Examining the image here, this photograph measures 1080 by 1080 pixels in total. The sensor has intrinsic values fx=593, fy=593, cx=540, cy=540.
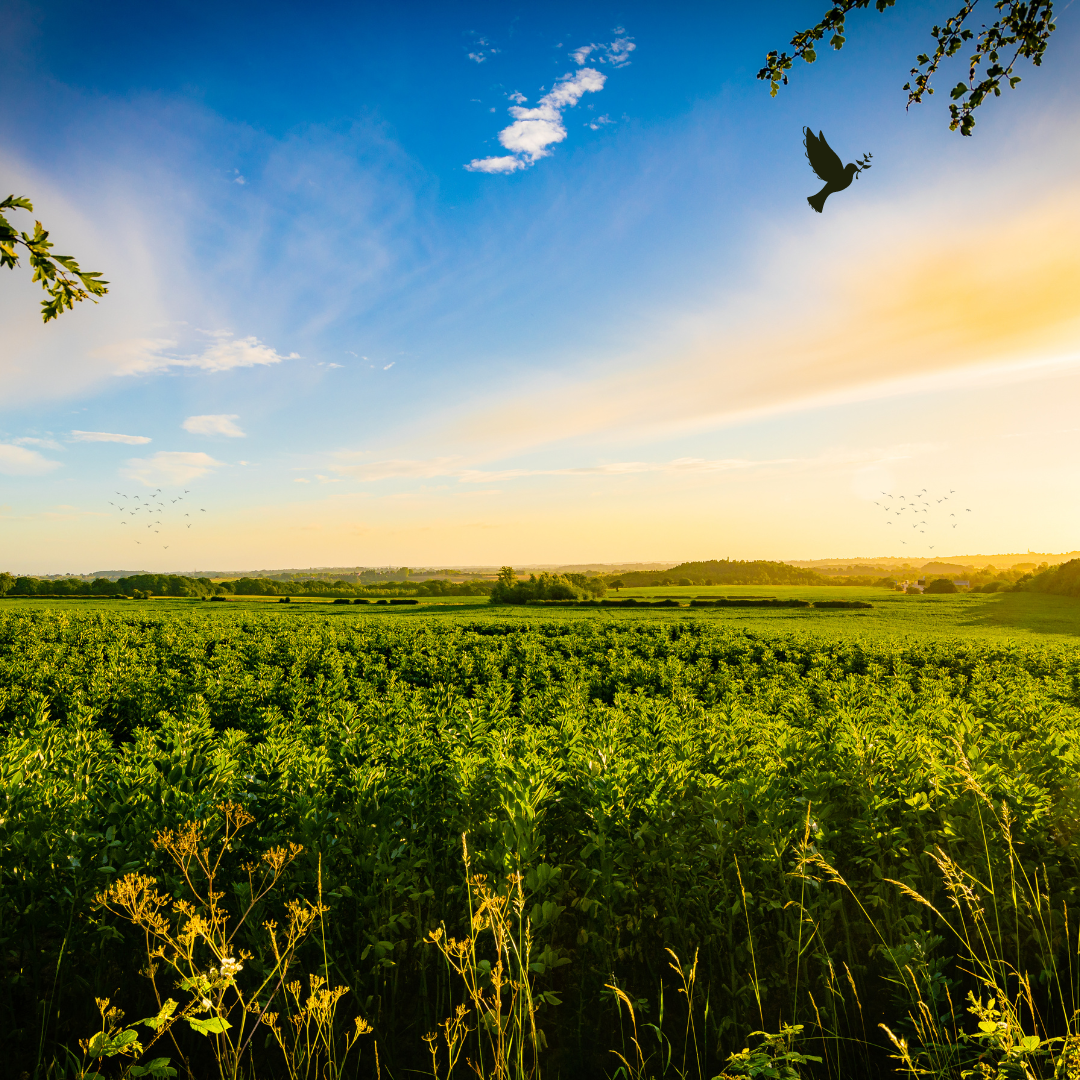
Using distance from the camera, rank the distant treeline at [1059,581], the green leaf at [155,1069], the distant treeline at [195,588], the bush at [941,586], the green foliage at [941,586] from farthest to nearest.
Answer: the green foliage at [941,586]
the bush at [941,586]
the distant treeline at [195,588]
the distant treeline at [1059,581]
the green leaf at [155,1069]

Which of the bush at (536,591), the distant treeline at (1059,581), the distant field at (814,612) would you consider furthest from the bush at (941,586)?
the bush at (536,591)

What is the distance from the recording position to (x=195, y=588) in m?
93.6

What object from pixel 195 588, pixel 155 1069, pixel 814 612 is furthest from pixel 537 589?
pixel 155 1069

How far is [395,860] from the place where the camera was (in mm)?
4410

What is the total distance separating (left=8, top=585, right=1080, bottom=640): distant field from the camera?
4488 centimetres

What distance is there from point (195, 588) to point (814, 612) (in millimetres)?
88745

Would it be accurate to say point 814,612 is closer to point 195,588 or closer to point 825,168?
point 825,168

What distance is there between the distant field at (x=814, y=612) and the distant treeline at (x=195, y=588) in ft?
40.6

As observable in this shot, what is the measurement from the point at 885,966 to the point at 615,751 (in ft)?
8.37

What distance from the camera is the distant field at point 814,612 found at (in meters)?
44.9

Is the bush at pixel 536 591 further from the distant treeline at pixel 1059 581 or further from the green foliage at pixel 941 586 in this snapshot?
the distant treeline at pixel 1059 581

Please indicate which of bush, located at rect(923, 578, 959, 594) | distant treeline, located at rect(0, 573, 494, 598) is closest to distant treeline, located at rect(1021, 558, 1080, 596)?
bush, located at rect(923, 578, 959, 594)

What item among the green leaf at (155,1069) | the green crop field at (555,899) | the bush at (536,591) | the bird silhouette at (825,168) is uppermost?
the bird silhouette at (825,168)

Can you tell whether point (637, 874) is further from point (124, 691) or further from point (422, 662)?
point (422, 662)
